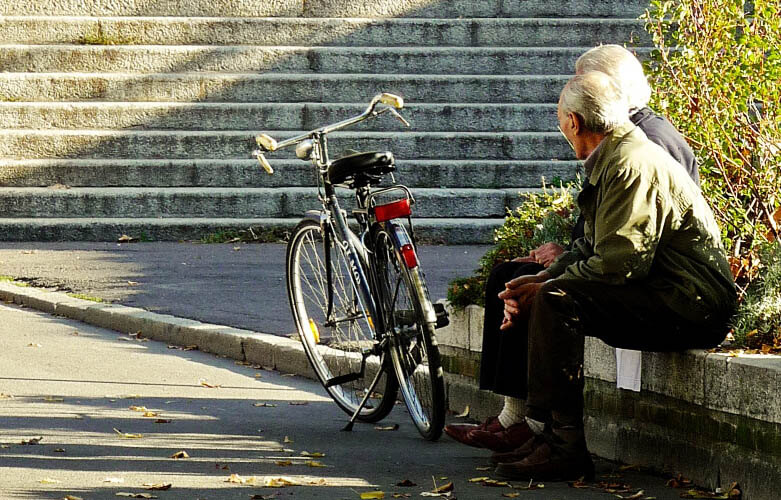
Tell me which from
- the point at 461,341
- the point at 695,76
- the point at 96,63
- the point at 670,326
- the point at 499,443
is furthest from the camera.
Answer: the point at 96,63

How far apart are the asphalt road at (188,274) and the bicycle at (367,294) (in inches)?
65.6

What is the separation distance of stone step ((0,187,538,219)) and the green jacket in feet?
31.2

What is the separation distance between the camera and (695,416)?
A: 16.1 ft

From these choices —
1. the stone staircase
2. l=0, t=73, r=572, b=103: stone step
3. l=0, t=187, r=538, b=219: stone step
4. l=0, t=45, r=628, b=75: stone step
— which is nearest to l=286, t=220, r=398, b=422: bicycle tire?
the stone staircase

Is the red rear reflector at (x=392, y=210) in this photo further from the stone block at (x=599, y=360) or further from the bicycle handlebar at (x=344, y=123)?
the stone block at (x=599, y=360)

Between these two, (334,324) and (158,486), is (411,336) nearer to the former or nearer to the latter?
(334,324)

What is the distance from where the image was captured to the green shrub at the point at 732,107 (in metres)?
5.57

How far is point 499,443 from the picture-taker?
5.33m

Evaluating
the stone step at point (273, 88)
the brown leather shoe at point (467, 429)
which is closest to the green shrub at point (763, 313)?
the brown leather shoe at point (467, 429)

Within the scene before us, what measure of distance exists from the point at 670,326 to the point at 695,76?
55.8 inches

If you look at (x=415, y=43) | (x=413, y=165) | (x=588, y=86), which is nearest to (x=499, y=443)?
(x=588, y=86)

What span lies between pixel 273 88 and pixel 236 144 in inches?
44.6

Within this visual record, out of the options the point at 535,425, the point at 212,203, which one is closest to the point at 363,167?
the point at 535,425

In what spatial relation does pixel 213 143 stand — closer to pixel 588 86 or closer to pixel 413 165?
pixel 413 165
